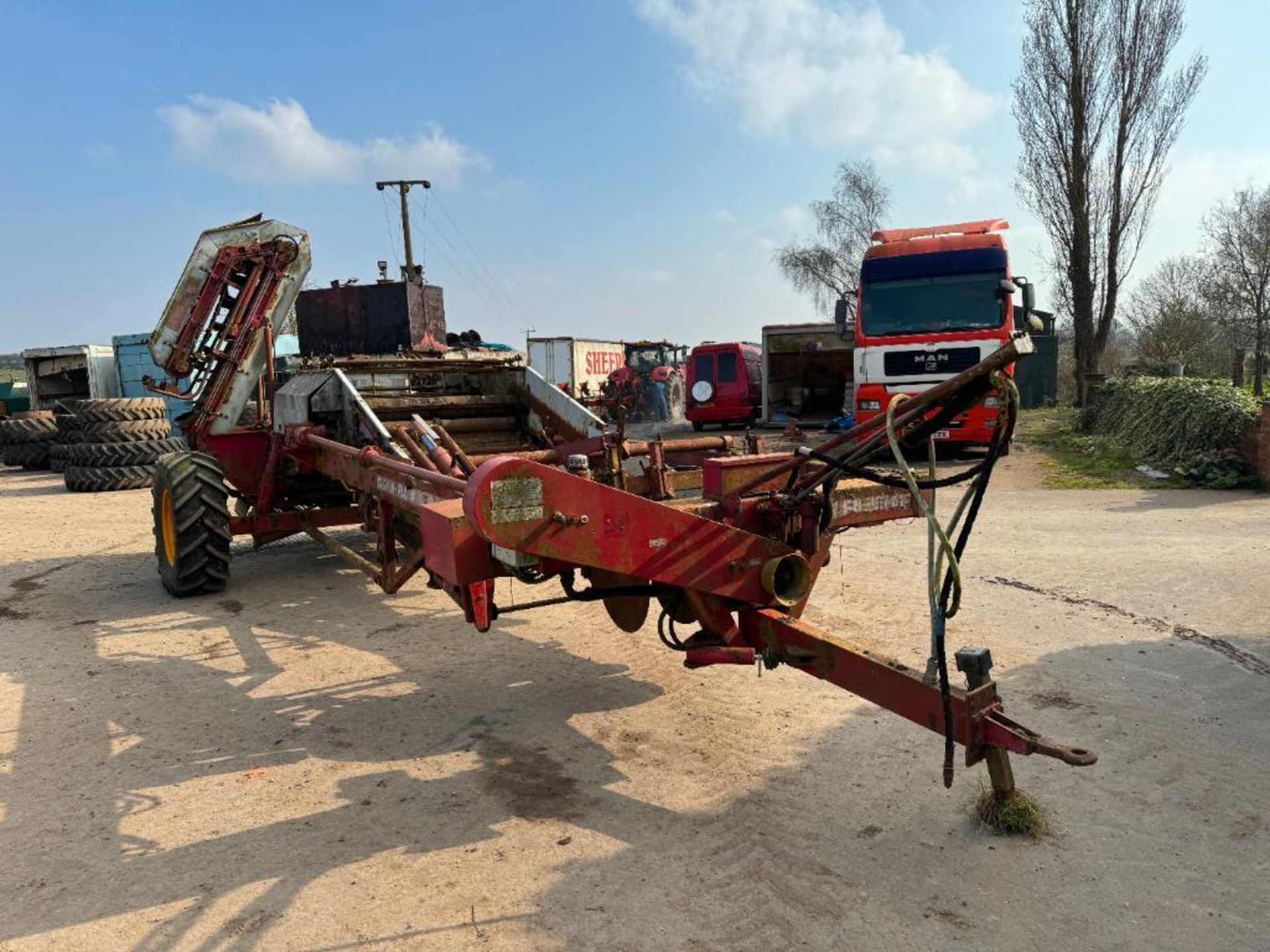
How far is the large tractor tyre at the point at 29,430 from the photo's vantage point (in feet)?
56.0

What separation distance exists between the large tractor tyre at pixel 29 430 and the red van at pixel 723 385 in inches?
511

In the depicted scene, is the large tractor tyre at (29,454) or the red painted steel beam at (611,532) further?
the large tractor tyre at (29,454)

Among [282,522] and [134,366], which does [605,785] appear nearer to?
[282,522]

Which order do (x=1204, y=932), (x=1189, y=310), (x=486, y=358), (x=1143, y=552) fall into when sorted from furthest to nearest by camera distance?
1. (x=1189, y=310)
2. (x=486, y=358)
3. (x=1143, y=552)
4. (x=1204, y=932)

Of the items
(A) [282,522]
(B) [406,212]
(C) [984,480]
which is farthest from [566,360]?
(C) [984,480]

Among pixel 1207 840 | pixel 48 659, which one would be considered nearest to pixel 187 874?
pixel 48 659

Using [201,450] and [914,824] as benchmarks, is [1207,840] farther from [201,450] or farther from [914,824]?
[201,450]

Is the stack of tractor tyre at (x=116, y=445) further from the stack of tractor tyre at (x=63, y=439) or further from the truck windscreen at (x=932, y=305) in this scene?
the truck windscreen at (x=932, y=305)

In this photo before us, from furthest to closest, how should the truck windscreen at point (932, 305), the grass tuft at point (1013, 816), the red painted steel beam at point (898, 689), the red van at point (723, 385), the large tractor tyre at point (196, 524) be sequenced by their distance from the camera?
the red van at point (723, 385)
the truck windscreen at point (932, 305)
the large tractor tyre at point (196, 524)
the grass tuft at point (1013, 816)
the red painted steel beam at point (898, 689)

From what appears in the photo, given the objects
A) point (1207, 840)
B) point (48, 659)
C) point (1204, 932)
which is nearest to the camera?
point (1204, 932)

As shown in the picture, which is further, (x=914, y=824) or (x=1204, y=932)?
(x=914, y=824)

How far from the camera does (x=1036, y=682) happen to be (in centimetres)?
420

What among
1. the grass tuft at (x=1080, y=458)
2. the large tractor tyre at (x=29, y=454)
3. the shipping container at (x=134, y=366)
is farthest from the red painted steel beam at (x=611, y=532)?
the shipping container at (x=134, y=366)

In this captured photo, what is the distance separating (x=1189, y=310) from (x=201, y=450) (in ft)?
80.4
